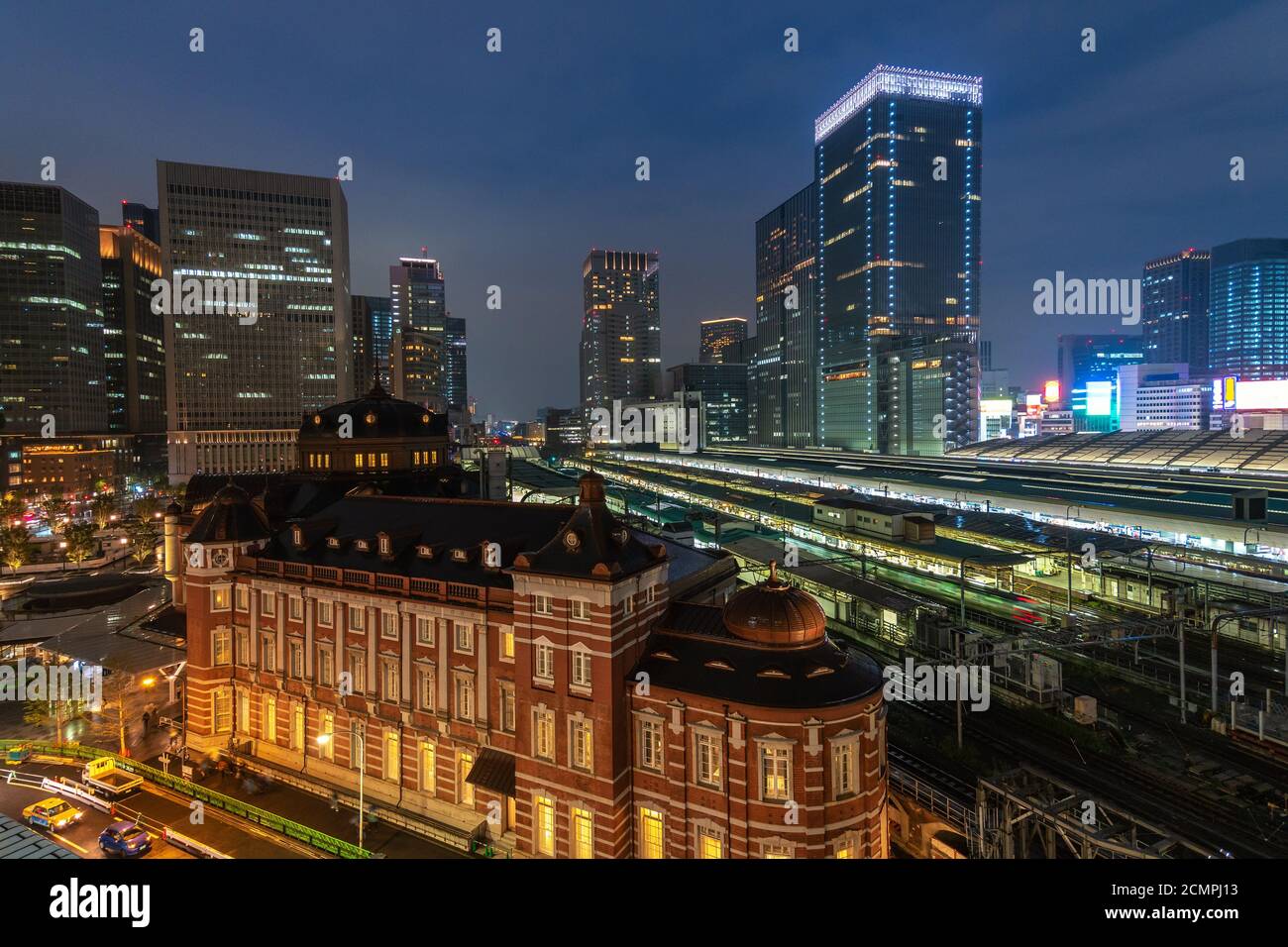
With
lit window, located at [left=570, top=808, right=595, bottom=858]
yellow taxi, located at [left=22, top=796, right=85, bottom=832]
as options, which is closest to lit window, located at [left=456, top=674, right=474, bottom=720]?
lit window, located at [left=570, top=808, right=595, bottom=858]

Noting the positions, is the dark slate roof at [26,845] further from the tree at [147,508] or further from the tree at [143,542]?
the tree at [147,508]

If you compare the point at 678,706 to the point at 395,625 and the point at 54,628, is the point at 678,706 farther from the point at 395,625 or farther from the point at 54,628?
the point at 54,628

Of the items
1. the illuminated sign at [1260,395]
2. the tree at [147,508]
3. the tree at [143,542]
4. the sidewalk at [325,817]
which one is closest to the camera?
the sidewalk at [325,817]

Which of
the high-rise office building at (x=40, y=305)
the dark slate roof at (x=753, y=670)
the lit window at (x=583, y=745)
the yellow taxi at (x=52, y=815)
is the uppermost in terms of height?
the high-rise office building at (x=40, y=305)

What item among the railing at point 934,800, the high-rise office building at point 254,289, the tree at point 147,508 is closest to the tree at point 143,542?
the tree at point 147,508

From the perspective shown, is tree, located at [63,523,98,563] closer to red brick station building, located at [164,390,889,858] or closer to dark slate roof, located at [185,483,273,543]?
dark slate roof, located at [185,483,273,543]
